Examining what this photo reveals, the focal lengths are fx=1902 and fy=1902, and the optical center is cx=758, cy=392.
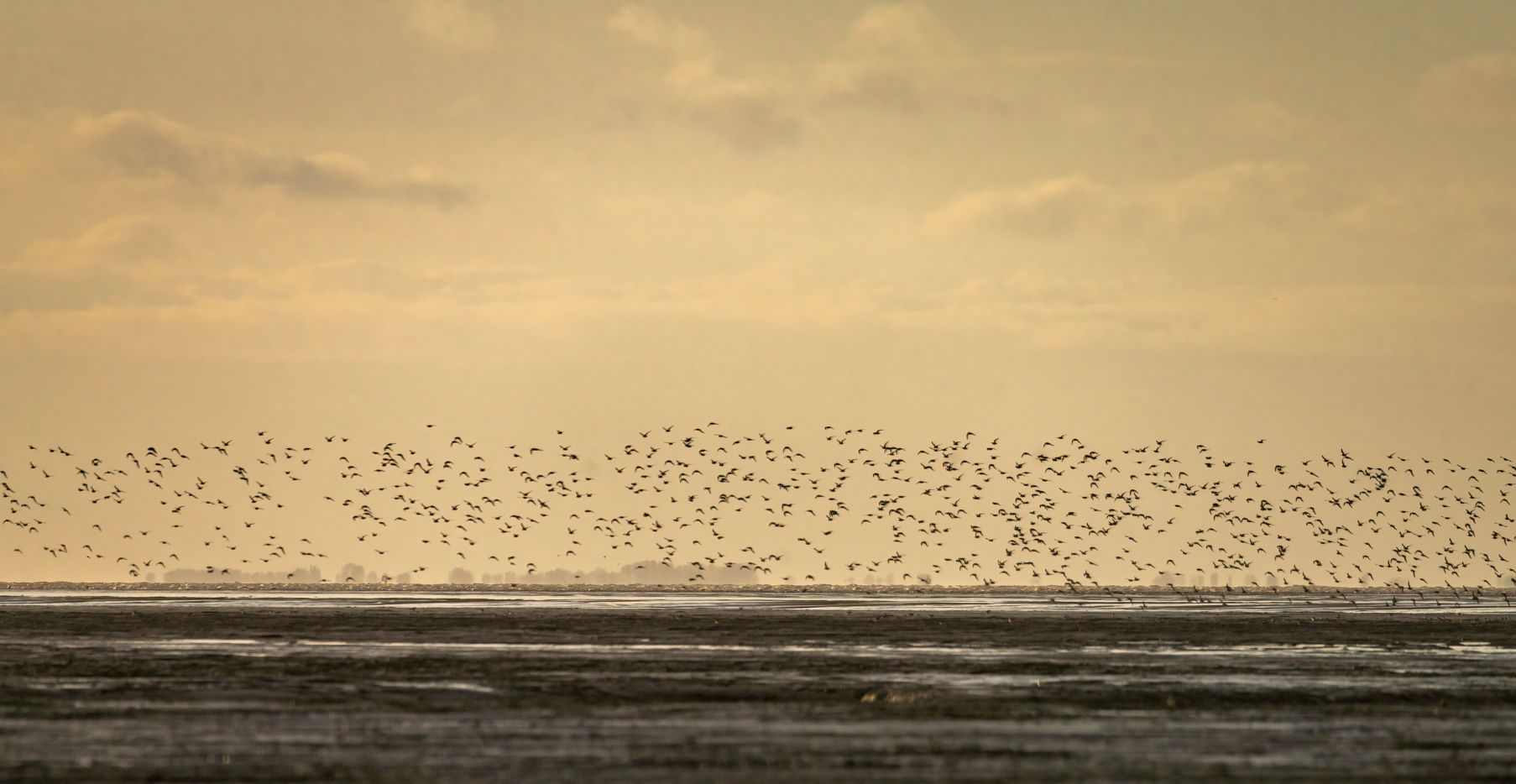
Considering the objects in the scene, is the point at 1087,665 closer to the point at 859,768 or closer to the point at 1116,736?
the point at 1116,736

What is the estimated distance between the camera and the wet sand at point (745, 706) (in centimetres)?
2809

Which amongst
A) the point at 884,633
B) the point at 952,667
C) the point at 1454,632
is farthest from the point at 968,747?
the point at 1454,632

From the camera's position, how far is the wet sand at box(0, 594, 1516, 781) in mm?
28094

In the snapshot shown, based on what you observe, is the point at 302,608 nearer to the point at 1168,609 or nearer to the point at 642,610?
the point at 642,610

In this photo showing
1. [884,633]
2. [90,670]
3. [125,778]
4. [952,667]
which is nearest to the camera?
[125,778]

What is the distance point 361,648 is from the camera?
5844 cm

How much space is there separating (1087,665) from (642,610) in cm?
5983

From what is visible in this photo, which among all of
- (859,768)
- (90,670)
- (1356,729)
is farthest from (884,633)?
(859,768)

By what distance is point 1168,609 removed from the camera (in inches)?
4535

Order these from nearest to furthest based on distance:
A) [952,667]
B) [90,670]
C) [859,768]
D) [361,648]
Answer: [859,768], [90,670], [952,667], [361,648]

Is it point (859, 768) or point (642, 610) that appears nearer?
point (859, 768)

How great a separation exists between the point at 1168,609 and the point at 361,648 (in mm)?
67978

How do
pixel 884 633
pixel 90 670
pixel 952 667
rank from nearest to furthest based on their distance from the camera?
→ pixel 90 670, pixel 952 667, pixel 884 633

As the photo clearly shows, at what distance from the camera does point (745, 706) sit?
125ft
